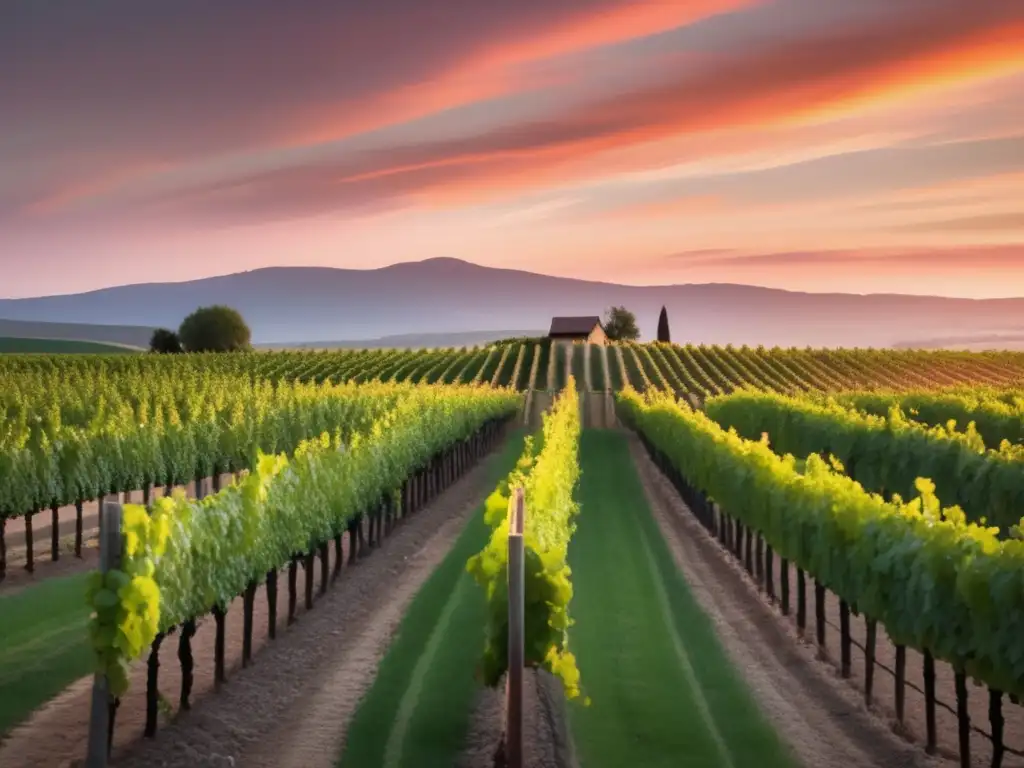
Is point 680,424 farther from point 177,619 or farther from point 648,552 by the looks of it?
point 177,619

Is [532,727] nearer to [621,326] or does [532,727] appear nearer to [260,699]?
[260,699]

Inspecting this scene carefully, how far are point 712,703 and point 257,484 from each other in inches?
259

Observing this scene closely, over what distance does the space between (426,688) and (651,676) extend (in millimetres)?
2785

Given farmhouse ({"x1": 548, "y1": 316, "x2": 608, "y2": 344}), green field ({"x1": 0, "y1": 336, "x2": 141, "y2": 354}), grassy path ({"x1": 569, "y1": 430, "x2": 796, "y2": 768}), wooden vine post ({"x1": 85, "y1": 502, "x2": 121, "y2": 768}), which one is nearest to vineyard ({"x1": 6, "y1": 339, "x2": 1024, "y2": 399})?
farmhouse ({"x1": 548, "y1": 316, "x2": 608, "y2": 344})

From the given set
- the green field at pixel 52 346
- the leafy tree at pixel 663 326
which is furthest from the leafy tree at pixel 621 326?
the green field at pixel 52 346

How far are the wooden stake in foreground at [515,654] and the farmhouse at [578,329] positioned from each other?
11127cm

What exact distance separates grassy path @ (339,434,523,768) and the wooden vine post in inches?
87.2

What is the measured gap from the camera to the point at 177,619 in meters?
10.5

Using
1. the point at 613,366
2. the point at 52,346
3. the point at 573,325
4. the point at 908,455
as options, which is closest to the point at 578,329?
the point at 573,325

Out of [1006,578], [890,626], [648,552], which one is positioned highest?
[1006,578]

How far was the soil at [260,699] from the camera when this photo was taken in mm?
9461

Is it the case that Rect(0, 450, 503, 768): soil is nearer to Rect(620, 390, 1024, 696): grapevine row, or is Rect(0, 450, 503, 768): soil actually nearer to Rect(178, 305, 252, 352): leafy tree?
Rect(620, 390, 1024, 696): grapevine row

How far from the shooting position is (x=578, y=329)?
124062 mm

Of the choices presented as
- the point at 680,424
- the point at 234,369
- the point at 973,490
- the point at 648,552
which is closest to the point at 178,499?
the point at 648,552
